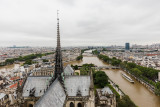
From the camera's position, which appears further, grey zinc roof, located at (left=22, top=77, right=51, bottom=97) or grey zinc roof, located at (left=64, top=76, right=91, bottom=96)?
grey zinc roof, located at (left=22, top=77, right=51, bottom=97)

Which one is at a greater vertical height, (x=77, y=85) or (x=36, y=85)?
(x=77, y=85)

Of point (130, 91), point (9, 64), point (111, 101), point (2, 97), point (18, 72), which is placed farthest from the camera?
point (9, 64)

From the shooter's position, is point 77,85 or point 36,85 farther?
point 36,85

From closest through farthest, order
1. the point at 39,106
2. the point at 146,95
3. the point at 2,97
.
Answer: the point at 39,106, the point at 2,97, the point at 146,95

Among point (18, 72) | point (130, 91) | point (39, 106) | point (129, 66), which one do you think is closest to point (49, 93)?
point (39, 106)

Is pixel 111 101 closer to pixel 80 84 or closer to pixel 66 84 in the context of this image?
pixel 80 84
